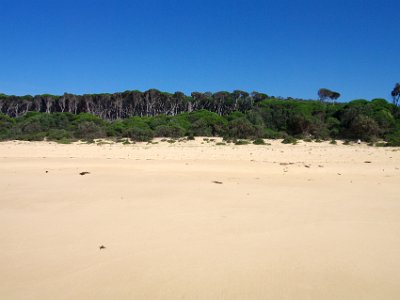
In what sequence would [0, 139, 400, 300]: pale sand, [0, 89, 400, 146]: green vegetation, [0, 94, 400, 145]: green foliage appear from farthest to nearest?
[0, 94, 400, 145]: green foliage
[0, 89, 400, 146]: green vegetation
[0, 139, 400, 300]: pale sand

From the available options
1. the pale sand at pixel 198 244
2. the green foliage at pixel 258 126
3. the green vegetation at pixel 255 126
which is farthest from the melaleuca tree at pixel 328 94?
the pale sand at pixel 198 244

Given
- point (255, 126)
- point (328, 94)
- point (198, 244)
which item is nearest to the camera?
point (198, 244)

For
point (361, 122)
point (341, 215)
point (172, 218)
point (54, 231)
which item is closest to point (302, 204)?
point (341, 215)

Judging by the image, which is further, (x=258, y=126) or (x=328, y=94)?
(x=328, y=94)

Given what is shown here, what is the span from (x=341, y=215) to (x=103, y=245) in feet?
8.48

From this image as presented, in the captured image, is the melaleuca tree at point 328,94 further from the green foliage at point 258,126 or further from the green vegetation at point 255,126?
the green foliage at point 258,126

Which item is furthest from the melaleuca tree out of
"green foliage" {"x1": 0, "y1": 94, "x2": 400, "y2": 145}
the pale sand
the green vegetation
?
the pale sand

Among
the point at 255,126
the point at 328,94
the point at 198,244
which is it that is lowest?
the point at 198,244

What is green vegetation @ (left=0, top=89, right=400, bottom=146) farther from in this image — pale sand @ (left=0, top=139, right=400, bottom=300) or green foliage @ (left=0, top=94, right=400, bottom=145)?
pale sand @ (left=0, top=139, right=400, bottom=300)

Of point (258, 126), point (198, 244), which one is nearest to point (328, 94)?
point (258, 126)

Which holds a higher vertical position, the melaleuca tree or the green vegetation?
the melaleuca tree

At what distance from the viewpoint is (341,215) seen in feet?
12.7

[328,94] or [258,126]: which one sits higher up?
[328,94]

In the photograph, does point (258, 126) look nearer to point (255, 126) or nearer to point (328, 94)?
point (255, 126)
